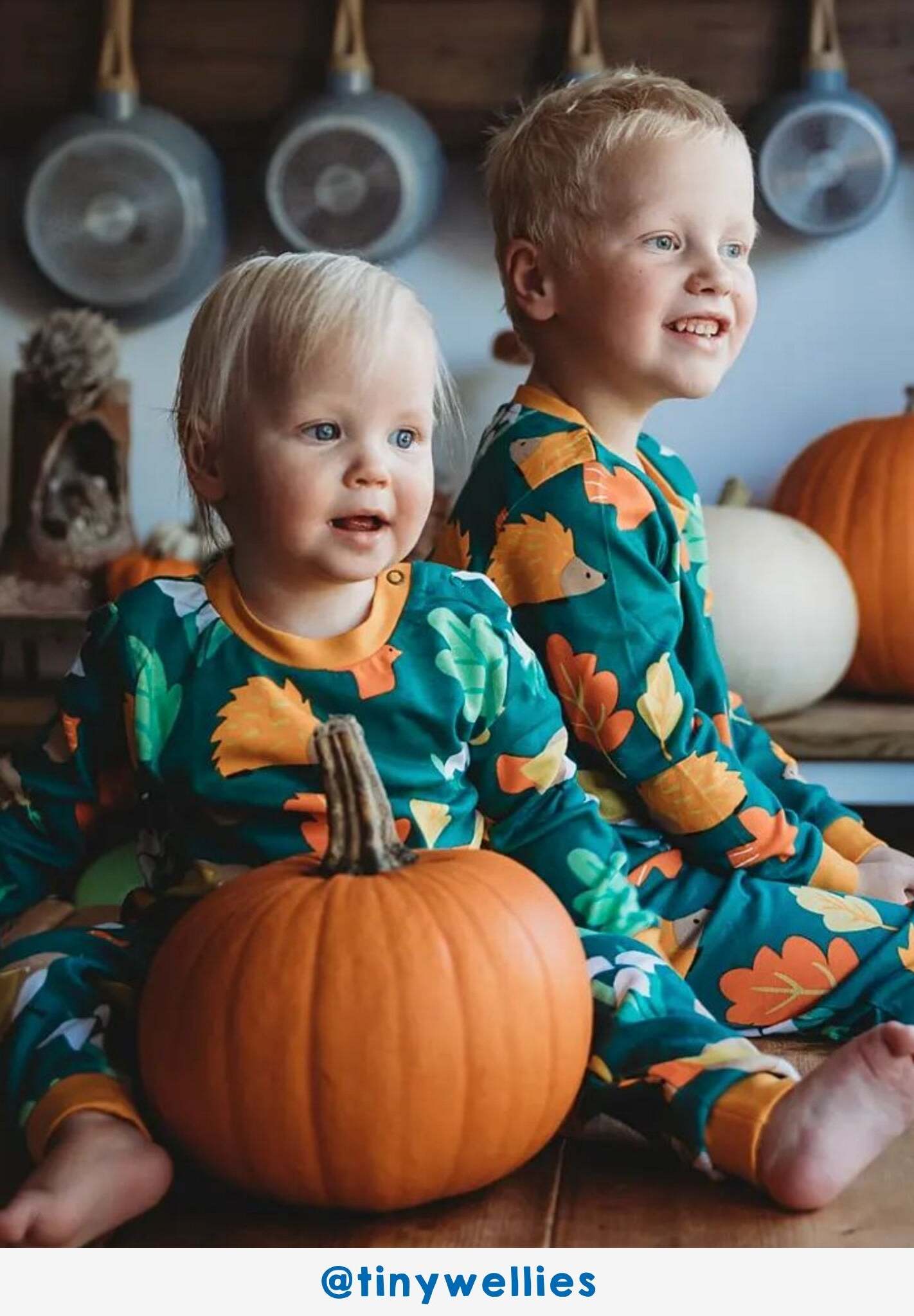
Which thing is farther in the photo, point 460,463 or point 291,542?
point 460,463

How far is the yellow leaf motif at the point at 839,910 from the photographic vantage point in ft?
3.71

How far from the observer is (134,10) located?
2.30 meters

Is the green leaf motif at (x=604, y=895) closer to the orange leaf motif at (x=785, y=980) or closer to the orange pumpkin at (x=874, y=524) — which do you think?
the orange leaf motif at (x=785, y=980)

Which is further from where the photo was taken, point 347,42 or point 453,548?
point 347,42

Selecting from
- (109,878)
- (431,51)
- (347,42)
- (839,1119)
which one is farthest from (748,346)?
(839,1119)

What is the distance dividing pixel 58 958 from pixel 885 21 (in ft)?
6.26

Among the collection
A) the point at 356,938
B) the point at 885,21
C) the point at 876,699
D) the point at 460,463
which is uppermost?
the point at 885,21

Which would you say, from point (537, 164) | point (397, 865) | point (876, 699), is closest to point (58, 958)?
point (397, 865)

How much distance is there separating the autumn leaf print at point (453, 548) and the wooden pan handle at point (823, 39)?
4.27 feet

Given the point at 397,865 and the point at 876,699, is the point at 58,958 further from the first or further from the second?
the point at 876,699

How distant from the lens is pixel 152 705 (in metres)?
0.96

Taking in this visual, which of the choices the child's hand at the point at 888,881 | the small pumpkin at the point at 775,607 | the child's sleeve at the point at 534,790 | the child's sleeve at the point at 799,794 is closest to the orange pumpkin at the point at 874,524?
the small pumpkin at the point at 775,607

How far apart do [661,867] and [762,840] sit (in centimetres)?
8

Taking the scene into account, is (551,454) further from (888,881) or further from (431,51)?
(431,51)
